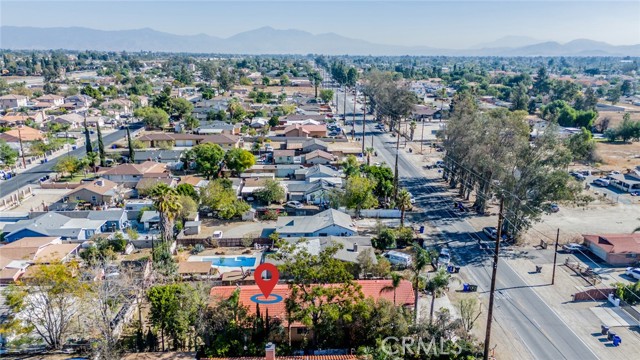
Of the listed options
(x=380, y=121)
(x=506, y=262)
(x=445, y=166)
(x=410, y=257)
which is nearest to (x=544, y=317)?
(x=506, y=262)

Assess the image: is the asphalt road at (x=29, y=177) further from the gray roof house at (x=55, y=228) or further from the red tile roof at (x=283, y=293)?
the red tile roof at (x=283, y=293)

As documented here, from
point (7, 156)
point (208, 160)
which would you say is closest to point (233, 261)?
point (208, 160)

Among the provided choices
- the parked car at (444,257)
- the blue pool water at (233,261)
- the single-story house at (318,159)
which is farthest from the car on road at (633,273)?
the single-story house at (318,159)

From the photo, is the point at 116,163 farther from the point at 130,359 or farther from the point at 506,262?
the point at 506,262

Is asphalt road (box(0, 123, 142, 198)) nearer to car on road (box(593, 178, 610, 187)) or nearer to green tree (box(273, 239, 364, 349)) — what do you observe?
green tree (box(273, 239, 364, 349))

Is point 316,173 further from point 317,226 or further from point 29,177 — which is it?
point 29,177
